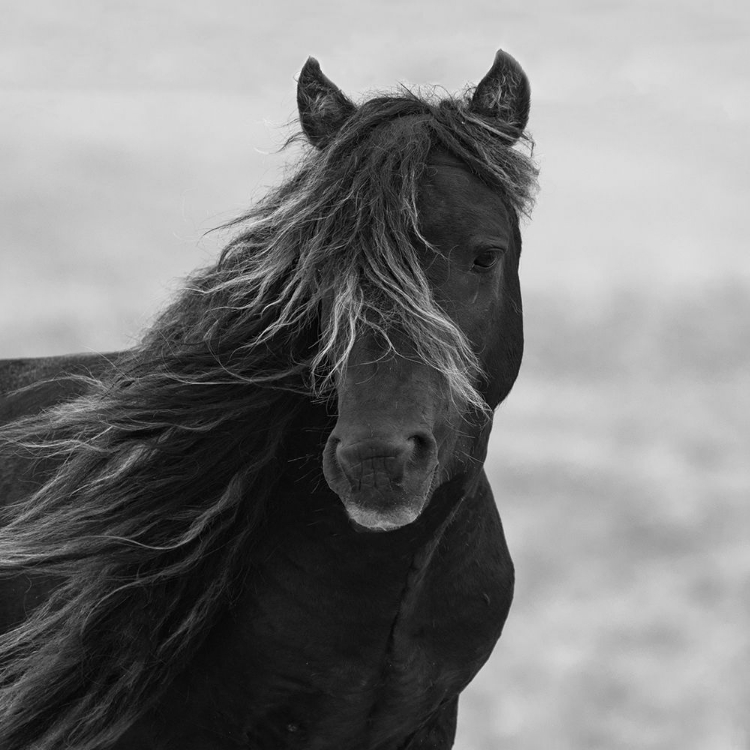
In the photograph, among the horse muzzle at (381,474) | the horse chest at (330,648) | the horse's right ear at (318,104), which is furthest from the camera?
the horse's right ear at (318,104)

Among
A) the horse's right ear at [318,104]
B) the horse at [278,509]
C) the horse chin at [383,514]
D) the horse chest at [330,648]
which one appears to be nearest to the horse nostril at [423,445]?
the horse chin at [383,514]

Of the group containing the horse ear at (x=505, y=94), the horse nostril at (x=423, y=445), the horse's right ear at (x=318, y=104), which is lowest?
the horse nostril at (x=423, y=445)

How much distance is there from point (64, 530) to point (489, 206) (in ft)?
5.09

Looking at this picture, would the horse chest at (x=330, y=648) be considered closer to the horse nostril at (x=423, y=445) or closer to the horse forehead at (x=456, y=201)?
the horse nostril at (x=423, y=445)

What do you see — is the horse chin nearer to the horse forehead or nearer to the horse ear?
the horse forehead

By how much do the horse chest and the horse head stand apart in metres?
0.21

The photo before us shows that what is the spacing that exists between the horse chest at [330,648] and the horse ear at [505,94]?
1.22 m

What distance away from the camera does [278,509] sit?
3.66 metres

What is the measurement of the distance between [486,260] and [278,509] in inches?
37.3

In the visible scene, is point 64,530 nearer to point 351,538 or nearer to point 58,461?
point 58,461

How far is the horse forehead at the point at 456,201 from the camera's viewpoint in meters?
3.31

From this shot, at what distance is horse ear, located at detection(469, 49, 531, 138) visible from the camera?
12.2 feet

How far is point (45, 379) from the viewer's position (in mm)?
4582

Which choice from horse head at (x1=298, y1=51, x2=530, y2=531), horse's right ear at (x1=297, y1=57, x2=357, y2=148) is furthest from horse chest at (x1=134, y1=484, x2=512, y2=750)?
horse's right ear at (x1=297, y1=57, x2=357, y2=148)
